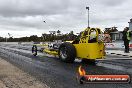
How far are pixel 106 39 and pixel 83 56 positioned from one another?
1555 mm

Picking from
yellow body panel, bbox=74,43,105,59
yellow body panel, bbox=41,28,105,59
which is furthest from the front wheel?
yellow body panel, bbox=74,43,105,59

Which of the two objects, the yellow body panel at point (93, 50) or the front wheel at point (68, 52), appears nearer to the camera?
the yellow body panel at point (93, 50)

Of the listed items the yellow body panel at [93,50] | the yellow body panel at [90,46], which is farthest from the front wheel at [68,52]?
the yellow body panel at [93,50]

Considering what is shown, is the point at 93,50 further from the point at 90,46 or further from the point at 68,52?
the point at 68,52

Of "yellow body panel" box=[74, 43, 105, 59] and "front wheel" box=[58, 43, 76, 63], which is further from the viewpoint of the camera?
"front wheel" box=[58, 43, 76, 63]

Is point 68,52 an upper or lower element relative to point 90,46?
lower

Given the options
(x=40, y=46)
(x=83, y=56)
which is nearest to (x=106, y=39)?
(x=83, y=56)

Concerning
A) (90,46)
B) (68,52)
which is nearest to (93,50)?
(90,46)

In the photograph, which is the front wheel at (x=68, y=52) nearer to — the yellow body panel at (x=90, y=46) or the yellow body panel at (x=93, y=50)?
the yellow body panel at (x=90, y=46)

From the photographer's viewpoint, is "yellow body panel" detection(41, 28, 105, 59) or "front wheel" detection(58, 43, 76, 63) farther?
"front wheel" detection(58, 43, 76, 63)

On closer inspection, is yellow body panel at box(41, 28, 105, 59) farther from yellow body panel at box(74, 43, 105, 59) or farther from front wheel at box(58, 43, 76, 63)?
front wheel at box(58, 43, 76, 63)

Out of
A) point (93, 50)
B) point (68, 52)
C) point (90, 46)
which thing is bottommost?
point (68, 52)

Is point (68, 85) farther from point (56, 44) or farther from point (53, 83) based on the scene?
point (56, 44)

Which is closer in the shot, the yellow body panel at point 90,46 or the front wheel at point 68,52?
the yellow body panel at point 90,46
